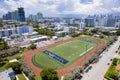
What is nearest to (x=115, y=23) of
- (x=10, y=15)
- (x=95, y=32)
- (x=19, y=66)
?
(x=95, y=32)

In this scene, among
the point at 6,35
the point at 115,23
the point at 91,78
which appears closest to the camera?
the point at 91,78

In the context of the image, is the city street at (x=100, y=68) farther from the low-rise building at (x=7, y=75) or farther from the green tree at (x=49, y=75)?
the low-rise building at (x=7, y=75)

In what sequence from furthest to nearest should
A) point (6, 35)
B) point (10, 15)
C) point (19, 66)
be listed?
point (10, 15)
point (6, 35)
point (19, 66)

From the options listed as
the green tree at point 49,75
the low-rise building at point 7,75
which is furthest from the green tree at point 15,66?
the green tree at point 49,75

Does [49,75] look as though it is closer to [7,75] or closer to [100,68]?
[7,75]

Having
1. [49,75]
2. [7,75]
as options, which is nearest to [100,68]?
[49,75]

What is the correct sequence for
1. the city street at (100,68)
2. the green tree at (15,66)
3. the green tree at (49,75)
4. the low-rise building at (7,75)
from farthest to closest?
the green tree at (15,66) < the city street at (100,68) < the low-rise building at (7,75) < the green tree at (49,75)

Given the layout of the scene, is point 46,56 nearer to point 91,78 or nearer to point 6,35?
point 91,78

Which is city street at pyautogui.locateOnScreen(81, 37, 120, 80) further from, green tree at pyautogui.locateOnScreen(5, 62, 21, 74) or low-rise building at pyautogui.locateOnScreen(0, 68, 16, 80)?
green tree at pyautogui.locateOnScreen(5, 62, 21, 74)

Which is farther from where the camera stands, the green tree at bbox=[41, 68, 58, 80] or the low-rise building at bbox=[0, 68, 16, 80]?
the low-rise building at bbox=[0, 68, 16, 80]

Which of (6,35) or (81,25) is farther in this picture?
(81,25)

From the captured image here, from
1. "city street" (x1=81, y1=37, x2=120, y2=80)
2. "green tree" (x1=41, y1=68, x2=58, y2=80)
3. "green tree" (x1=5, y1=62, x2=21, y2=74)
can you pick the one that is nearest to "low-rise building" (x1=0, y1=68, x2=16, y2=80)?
"green tree" (x1=5, y1=62, x2=21, y2=74)
